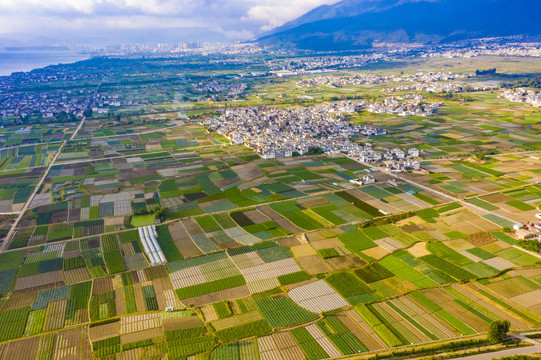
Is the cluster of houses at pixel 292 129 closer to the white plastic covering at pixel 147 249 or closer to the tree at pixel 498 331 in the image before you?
the white plastic covering at pixel 147 249

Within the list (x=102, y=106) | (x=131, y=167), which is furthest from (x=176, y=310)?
(x=102, y=106)

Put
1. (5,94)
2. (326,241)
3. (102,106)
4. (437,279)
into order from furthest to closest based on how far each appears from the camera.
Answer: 1. (5,94)
2. (102,106)
3. (326,241)
4. (437,279)

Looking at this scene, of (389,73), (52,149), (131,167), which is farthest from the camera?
(389,73)

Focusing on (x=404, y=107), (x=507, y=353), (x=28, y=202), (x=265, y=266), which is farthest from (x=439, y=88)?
(x=28, y=202)

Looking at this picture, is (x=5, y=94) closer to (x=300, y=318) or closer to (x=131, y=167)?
(x=131, y=167)

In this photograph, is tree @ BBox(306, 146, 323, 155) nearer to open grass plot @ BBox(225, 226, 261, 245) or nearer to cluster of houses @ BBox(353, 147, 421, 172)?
cluster of houses @ BBox(353, 147, 421, 172)

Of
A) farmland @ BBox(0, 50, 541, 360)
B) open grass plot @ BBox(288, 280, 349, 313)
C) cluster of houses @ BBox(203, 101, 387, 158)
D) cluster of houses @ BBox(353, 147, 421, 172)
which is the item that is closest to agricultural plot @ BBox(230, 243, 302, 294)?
farmland @ BBox(0, 50, 541, 360)

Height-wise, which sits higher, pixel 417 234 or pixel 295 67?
pixel 295 67

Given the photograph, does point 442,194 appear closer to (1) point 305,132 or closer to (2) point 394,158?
(2) point 394,158
